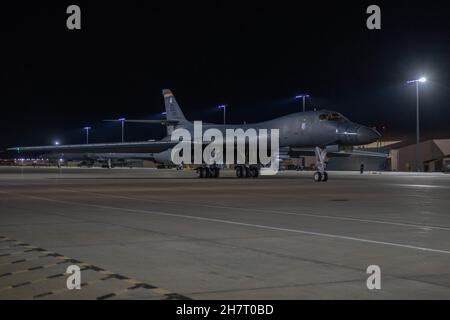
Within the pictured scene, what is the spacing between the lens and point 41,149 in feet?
145

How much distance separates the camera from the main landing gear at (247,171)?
4347cm

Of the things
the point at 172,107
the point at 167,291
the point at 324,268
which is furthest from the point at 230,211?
the point at 172,107

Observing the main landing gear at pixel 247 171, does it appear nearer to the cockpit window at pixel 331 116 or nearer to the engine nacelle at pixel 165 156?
the engine nacelle at pixel 165 156

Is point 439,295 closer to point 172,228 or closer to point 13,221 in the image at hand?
point 172,228

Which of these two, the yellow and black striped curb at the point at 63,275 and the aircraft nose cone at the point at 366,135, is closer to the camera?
the yellow and black striped curb at the point at 63,275

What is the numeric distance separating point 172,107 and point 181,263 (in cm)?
4497

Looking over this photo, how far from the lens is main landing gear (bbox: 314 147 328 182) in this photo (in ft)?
119

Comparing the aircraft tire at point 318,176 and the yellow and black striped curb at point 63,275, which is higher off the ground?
the aircraft tire at point 318,176

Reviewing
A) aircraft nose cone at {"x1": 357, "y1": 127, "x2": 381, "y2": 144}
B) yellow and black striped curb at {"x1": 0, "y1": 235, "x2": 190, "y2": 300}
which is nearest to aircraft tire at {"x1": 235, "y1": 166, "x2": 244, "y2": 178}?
aircraft nose cone at {"x1": 357, "y1": 127, "x2": 381, "y2": 144}

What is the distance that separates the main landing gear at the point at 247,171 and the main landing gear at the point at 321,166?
7.03 metres

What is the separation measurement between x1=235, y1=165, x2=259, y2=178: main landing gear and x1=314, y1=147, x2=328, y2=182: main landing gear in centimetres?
703

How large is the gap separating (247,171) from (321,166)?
8.22 metres

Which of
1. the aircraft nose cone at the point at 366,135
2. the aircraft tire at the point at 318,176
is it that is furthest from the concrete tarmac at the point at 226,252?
the aircraft tire at the point at 318,176

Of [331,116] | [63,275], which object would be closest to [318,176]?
[331,116]
